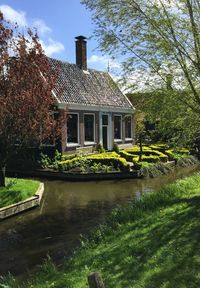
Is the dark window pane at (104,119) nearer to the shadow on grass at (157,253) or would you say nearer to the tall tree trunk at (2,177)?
the tall tree trunk at (2,177)

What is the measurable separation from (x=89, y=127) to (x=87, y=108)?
4.25ft

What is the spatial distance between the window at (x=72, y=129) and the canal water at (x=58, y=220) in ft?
20.1

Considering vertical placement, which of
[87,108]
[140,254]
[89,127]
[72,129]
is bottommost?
[140,254]

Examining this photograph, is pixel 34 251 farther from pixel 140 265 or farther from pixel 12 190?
pixel 12 190

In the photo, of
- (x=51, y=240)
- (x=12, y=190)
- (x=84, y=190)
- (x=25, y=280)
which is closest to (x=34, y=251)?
(x=51, y=240)

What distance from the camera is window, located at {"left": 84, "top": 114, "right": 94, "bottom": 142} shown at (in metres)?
27.0

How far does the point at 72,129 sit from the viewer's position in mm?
25531

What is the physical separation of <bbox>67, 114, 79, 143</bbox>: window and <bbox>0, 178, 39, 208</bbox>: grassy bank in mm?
9812

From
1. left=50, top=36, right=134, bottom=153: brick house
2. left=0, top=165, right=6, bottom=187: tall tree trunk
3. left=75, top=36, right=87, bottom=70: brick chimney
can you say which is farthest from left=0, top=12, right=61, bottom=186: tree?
left=75, top=36, right=87, bottom=70: brick chimney

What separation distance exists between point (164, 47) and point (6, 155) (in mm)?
6901

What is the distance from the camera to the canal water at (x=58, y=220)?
9094mm

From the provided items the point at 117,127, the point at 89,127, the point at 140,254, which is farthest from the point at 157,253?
the point at 117,127

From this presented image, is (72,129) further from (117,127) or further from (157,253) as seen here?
(157,253)

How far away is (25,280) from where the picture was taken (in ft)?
24.7
